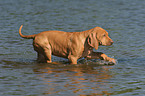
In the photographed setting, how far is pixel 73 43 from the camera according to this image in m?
12.0

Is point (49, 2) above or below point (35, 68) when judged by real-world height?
above

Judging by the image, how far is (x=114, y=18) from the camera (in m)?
20.3

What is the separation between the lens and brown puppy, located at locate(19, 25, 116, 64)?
1198 cm

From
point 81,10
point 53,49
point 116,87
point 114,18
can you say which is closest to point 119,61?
point 53,49

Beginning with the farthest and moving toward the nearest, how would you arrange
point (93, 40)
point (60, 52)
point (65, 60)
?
1. point (65, 60)
2. point (60, 52)
3. point (93, 40)

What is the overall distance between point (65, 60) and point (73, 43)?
133 centimetres

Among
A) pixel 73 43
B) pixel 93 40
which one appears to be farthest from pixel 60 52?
pixel 93 40

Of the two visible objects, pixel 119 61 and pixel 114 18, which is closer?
pixel 119 61

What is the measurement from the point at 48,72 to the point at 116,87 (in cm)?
233

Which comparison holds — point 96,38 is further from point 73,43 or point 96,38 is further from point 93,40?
point 73,43

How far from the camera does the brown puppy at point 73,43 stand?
12.0 meters

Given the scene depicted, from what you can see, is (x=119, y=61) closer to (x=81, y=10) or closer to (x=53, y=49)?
(x=53, y=49)

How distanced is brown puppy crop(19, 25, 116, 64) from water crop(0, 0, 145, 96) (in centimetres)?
32

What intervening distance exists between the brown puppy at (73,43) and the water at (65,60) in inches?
12.6
